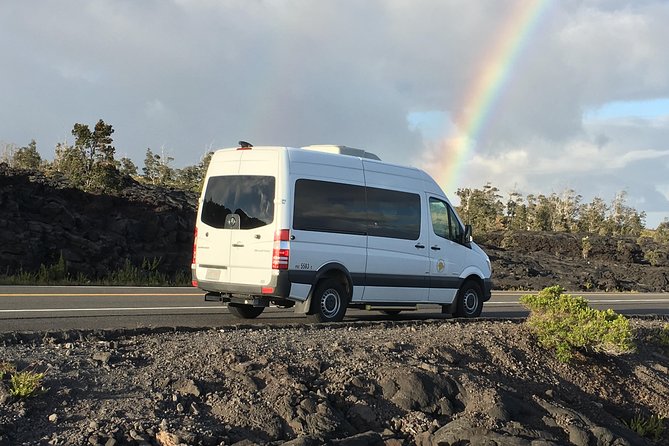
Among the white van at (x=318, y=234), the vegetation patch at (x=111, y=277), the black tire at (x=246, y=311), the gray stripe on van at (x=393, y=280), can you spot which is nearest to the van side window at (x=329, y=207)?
the white van at (x=318, y=234)

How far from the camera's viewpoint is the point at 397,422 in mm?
5992

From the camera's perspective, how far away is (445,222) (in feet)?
41.8

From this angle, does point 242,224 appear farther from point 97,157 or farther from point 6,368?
point 97,157

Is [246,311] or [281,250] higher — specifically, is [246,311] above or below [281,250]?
below

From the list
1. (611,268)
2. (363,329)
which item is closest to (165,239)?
(363,329)

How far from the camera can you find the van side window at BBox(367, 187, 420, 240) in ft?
37.5

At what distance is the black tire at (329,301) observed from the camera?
10594 mm

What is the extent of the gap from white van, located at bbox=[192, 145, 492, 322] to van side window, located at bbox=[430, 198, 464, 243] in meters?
0.04

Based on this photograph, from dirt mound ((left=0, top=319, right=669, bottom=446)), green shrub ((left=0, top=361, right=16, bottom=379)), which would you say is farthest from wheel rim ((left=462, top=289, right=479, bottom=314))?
green shrub ((left=0, top=361, right=16, bottom=379))

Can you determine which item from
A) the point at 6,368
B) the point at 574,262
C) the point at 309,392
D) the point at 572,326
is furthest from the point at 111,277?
the point at 574,262

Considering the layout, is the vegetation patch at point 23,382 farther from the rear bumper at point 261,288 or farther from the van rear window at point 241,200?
the van rear window at point 241,200

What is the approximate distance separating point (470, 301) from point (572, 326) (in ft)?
14.1

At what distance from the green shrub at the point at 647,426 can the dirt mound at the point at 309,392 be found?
0.14m

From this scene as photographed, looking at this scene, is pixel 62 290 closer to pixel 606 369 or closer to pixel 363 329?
pixel 363 329
